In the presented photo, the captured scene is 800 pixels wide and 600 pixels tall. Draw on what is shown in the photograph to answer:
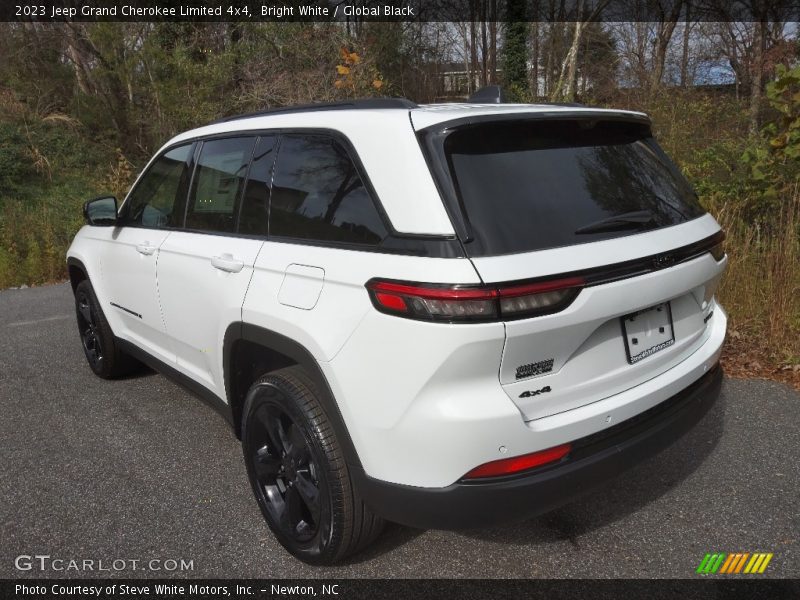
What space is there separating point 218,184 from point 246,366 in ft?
3.14

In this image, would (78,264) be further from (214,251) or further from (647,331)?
(647,331)

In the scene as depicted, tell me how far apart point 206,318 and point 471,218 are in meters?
1.54

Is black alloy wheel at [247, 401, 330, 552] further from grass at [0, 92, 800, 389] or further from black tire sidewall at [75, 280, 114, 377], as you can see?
grass at [0, 92, 800, 389]

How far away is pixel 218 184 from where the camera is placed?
311 cm

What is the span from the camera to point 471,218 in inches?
75.7

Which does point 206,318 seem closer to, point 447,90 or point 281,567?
point 281,567

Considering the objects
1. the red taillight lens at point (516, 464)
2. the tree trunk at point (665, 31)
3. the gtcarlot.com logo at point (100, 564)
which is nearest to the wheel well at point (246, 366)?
the gtcarlot.com logo at point (100, 564)

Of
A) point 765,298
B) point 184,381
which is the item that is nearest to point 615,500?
point 184,381

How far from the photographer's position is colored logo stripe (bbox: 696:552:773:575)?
2.38 m

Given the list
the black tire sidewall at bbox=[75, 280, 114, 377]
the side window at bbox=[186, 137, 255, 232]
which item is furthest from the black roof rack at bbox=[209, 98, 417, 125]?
the black tire sidewall at bbox=[75, 280, 114, 377]

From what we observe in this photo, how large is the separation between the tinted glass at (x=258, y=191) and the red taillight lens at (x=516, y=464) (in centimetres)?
136

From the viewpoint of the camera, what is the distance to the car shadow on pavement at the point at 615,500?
2631 millimetres

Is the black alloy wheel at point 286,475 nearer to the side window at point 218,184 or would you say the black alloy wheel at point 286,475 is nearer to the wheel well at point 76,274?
the side window at point 218,184

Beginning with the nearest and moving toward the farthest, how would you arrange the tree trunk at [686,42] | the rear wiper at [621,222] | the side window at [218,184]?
the rear wiper at [621,222] < the side window at [218,184] < the tree trunk at [686,42]
